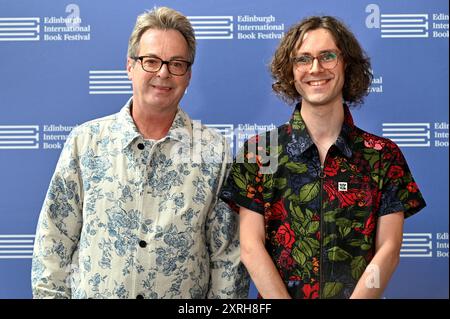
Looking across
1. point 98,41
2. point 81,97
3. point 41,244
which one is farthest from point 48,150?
point 41,244

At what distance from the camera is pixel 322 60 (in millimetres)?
2479

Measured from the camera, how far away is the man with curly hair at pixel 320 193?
2414 millimetres

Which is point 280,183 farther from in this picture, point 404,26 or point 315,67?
point 404,26

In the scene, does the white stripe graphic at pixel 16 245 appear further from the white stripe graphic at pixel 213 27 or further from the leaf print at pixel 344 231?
the leaf print at pixel 344 231

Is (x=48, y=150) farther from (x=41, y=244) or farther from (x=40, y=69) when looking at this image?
(x=41, y=244)

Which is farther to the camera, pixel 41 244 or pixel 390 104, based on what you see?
pixel 390 104

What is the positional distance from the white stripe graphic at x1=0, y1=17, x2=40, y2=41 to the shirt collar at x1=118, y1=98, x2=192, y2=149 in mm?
841

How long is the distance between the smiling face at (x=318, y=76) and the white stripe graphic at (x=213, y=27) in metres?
0.78

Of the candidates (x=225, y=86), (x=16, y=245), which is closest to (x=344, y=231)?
(x=225, y=86)

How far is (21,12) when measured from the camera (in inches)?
128

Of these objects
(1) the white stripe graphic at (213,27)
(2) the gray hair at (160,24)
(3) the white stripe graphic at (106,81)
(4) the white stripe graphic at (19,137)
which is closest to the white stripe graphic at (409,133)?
(1) the white stripe graphic at (213,27)
